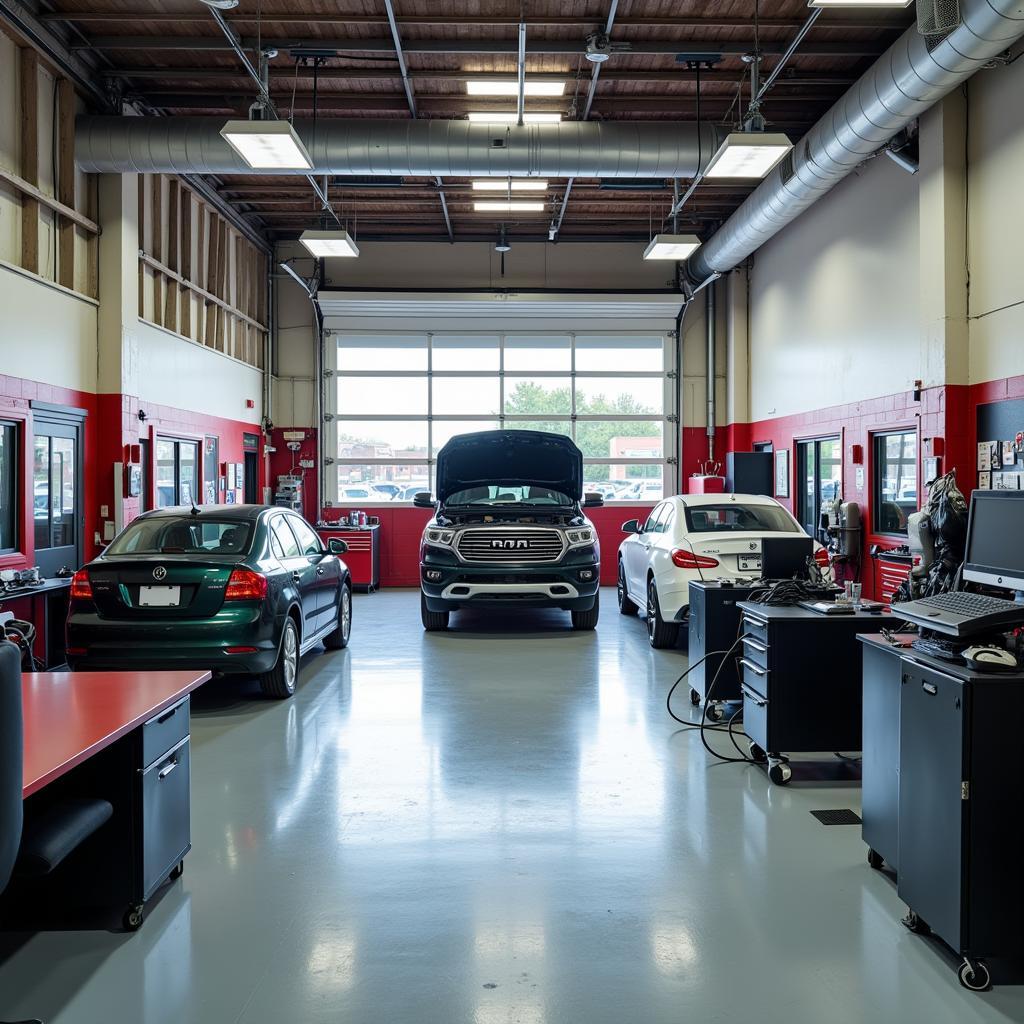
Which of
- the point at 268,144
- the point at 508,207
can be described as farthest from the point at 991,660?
the point at 508,207

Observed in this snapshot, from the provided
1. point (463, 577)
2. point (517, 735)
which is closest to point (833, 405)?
point (463, 577)

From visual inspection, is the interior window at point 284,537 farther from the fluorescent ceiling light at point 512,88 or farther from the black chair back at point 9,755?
the fluorescent ceiling light at point 512,88

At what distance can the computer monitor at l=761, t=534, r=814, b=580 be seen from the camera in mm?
5375

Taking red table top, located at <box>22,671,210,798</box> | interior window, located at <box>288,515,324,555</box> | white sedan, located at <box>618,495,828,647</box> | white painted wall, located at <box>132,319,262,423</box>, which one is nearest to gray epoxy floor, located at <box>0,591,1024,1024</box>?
red table top, located at <box>22,671,210,798</box>

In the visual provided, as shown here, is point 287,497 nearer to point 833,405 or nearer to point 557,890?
point 833,405

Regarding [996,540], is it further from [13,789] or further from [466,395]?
[466,395]

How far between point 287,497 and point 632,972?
41.4 feet

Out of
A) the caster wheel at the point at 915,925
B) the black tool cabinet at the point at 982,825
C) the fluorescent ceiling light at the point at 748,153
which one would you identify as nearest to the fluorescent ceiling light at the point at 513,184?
the fluorescent ceiling light at the point at 748,153

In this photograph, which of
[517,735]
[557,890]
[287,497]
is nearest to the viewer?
[557,890]

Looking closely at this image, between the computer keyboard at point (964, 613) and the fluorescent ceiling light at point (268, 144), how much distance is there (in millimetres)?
6181

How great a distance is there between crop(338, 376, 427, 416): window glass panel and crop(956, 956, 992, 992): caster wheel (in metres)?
13.3

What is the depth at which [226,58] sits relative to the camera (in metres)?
8.82

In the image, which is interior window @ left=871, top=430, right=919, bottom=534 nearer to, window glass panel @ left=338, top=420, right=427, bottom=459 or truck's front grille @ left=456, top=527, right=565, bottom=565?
truck's front grille @ left=456, top=527, right=565, bottom=565

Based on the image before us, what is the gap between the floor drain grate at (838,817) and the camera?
161 inches
